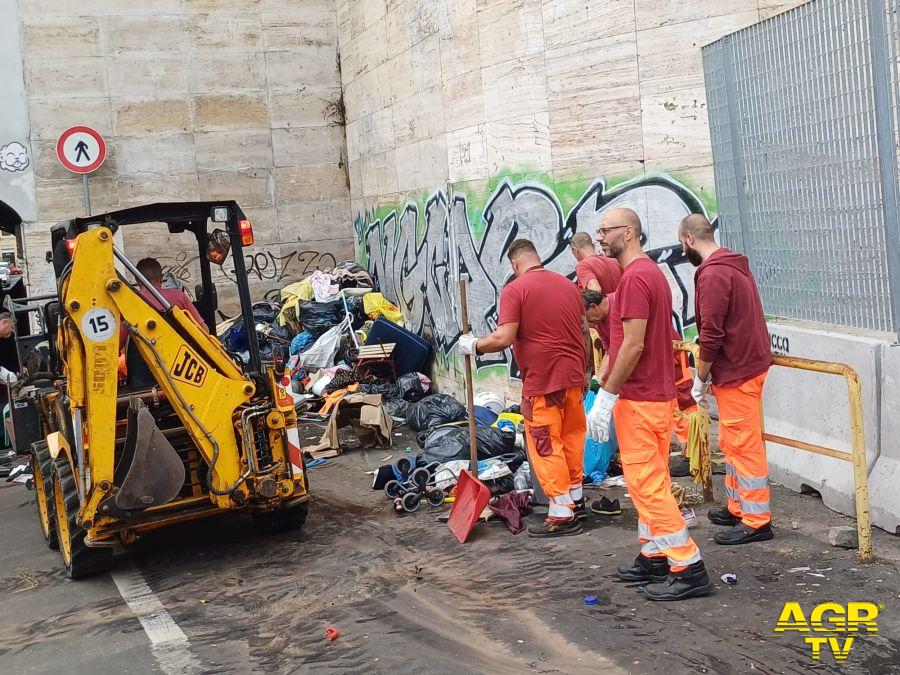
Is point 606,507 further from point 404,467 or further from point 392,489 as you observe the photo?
point 404,467

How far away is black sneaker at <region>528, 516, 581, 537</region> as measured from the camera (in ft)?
21.2

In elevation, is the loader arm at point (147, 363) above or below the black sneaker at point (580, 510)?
above

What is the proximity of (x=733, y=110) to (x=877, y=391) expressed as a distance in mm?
2620

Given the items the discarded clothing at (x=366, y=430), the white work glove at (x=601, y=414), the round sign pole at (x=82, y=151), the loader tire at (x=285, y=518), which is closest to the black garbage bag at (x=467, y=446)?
the discarded clothing at (x=366, y=430)

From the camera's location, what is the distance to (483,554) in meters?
6.28

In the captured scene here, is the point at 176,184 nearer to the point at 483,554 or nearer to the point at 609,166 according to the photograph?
the point at 609,166

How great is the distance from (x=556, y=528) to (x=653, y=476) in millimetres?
1540

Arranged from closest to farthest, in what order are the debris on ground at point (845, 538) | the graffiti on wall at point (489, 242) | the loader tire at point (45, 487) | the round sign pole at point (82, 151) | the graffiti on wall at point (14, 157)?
the debris on ground at point (845, 538) < the loader tire at point (45, 487) < the graffiti on wall at point (489, 242) < the round sign pole at point (82, 151) < the graffiti on wall at point (14, 157)

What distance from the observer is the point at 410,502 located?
7.51m

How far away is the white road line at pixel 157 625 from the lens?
491cm

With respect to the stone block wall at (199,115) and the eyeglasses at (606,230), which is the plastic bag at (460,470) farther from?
the stone block wall at (199,115)

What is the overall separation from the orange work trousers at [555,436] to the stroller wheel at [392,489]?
1584mm

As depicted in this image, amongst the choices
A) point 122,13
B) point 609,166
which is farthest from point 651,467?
point 122,13

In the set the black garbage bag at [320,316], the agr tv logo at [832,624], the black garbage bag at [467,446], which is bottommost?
the agr tv logo at [832,624]
